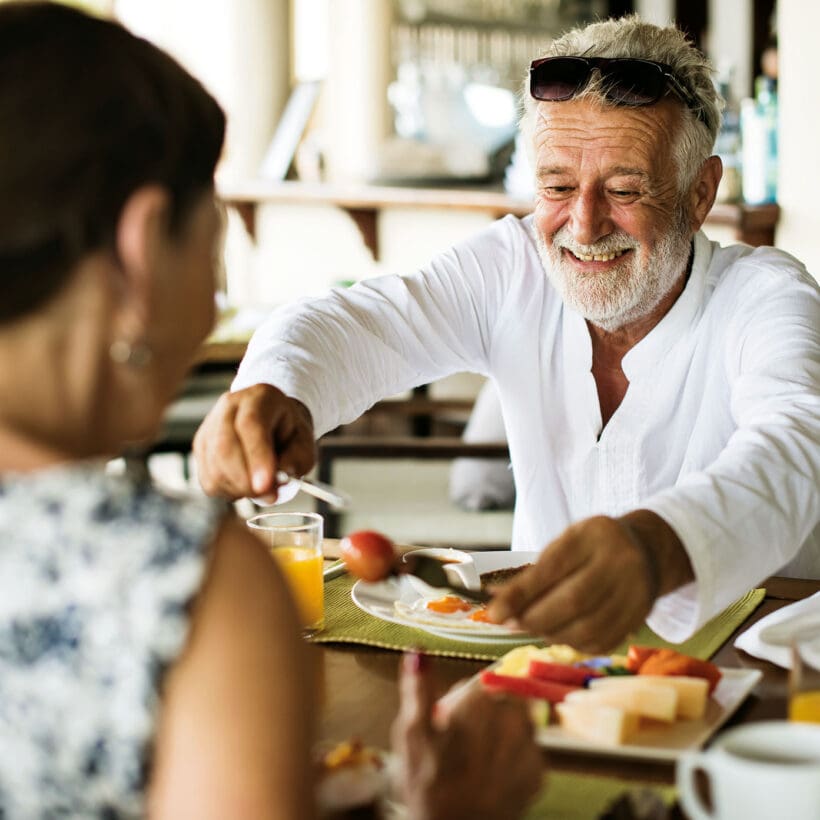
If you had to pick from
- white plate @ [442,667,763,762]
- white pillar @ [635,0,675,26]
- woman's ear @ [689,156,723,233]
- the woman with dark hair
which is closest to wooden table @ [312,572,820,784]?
white plate @ [442,667,763,762]

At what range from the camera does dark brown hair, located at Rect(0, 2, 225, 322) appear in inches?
29.7

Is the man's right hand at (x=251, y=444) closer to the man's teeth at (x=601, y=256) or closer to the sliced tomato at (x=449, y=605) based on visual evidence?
the sliced tomato at (x=449, y=605)

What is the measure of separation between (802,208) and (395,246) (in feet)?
7.27

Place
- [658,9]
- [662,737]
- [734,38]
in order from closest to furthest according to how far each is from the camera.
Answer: [662,737], [734,38], [658,9]

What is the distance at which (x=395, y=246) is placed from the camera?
552 cm

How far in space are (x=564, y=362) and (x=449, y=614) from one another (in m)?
0.82

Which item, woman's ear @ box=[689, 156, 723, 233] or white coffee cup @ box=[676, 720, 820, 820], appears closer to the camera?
white coffee cup @ box=[676, 720, 820, 820]

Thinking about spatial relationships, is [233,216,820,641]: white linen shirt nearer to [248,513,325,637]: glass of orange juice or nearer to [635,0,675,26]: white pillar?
[248,513,325,637]: glass of orange juice

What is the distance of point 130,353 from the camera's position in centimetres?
81

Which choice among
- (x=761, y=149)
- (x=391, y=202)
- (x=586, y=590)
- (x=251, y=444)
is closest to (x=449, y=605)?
(x=251, y=444)

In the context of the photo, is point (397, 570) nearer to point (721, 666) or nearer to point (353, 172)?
point (721, 666)

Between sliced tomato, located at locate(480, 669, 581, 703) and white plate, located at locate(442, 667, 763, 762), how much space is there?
3 centimetres

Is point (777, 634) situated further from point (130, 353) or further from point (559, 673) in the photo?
point (130, 353)

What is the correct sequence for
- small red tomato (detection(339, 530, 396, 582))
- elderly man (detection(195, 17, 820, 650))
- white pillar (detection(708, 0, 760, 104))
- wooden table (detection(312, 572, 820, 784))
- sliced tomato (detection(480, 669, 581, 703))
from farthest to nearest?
white pillar (detection(708, 0, 760, 104))
elderly man (detection(195, 17, 820, 650))
small red tomato (detection(339, 530, 396, 582))
sliced tomato (detection(480, 669, 581, 703))
wooden table (detection(312, 572, 820, 784))
